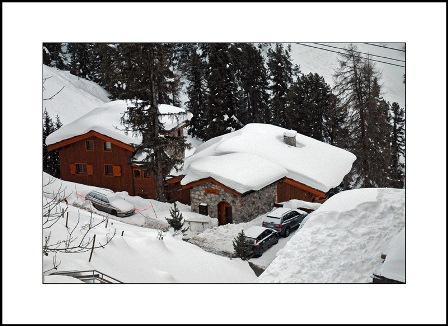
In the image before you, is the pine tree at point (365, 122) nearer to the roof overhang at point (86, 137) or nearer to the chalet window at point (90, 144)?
the roof overhang at point (86, 137)

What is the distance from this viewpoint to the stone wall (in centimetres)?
608

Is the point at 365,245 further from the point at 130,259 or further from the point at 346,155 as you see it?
the point at 130,259

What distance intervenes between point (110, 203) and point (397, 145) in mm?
3651

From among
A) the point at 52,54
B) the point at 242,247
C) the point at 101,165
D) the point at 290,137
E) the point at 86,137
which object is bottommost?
the point at 242,247

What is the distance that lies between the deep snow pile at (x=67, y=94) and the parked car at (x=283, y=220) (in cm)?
263

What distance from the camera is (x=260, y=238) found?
5.97 metres

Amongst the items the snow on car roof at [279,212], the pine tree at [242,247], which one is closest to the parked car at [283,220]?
the snow on car roof at [279,212]

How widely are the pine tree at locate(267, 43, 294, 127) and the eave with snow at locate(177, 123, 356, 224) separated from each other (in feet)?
Result: 0.73

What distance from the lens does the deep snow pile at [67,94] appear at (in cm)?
598

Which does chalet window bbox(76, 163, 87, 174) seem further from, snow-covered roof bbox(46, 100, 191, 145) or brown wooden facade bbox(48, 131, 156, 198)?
snow-covered roof bbox(46, 100, 191, 145)

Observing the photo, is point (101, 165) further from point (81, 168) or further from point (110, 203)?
point (110, 203)

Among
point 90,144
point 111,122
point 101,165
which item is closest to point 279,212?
point 101,165

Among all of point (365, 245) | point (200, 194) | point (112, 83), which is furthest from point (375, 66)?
point (112, 83)
